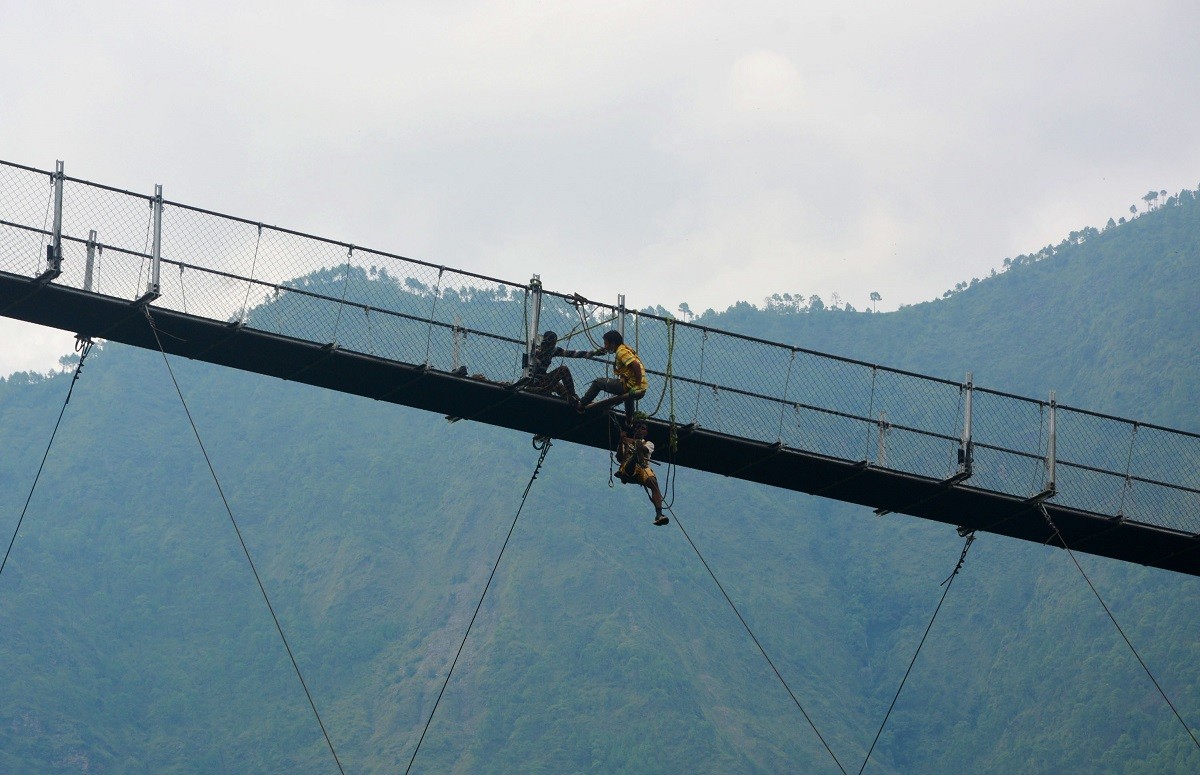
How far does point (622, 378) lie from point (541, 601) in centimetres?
13204

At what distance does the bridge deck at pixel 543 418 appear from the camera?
24.1 m

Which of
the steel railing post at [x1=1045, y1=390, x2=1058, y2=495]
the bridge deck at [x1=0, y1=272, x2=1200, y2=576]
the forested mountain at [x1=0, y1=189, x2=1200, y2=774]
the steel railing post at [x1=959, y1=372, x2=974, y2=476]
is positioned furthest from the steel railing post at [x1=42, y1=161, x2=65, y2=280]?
the forested mountain at [x1=0, y1=189, x2=1200, y2=774]

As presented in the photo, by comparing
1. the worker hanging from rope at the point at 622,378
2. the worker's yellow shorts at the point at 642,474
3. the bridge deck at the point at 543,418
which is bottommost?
the worker's yellow shorts at the point at 642,474

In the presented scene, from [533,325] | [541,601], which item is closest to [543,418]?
[533,325]

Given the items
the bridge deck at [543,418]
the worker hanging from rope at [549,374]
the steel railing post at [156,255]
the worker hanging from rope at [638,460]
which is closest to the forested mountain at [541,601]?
the bridge deck at [543,418]

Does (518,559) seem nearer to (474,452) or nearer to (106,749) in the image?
(474,452)

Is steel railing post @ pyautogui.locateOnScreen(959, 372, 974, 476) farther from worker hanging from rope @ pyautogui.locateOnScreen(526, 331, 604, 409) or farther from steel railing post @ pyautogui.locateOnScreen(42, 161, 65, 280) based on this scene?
steel railing post @ pyautogui.locateOnScreen(42, 161, 65, 280)

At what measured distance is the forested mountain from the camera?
142 metres

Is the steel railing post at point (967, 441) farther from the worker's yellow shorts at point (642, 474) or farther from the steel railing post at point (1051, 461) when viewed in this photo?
the worker's yellow shorts at point (642, 474)

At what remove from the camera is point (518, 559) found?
521ft

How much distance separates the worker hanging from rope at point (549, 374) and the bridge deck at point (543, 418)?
175mm

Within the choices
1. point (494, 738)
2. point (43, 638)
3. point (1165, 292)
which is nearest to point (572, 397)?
point (494, 738)

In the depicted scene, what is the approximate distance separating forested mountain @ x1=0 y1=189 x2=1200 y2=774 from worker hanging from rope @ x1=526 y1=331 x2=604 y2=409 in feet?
349

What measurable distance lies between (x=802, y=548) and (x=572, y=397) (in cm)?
15339
